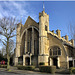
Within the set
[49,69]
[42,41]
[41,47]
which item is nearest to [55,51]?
[41,47]

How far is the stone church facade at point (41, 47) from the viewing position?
28562 mm

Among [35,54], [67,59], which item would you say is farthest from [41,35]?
[67,59]

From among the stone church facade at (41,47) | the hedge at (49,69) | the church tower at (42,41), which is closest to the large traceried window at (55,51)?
the stone church facade at (41,47)

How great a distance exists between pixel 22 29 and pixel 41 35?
1000 cm

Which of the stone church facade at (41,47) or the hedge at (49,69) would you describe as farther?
the stone church facade at (41,47)

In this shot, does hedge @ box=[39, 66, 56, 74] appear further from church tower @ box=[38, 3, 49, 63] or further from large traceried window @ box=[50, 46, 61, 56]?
large traceried window @ box=[50, 46, 61, 56]

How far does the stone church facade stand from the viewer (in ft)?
93.7

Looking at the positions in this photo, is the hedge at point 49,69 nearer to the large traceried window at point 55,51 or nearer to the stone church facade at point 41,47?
the stone church facade at point 41,47

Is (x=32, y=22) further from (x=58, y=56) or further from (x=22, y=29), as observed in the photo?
(x=58, y=56)

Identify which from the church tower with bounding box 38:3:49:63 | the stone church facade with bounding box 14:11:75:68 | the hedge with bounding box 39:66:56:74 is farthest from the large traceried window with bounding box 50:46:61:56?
the hedge with bounding box 39:66:56:74

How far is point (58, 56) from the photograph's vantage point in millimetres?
28766

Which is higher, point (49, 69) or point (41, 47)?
point (41, 47)

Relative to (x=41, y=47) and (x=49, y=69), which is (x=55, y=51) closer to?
(x=41, y=47)

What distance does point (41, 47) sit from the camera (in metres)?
30.0
